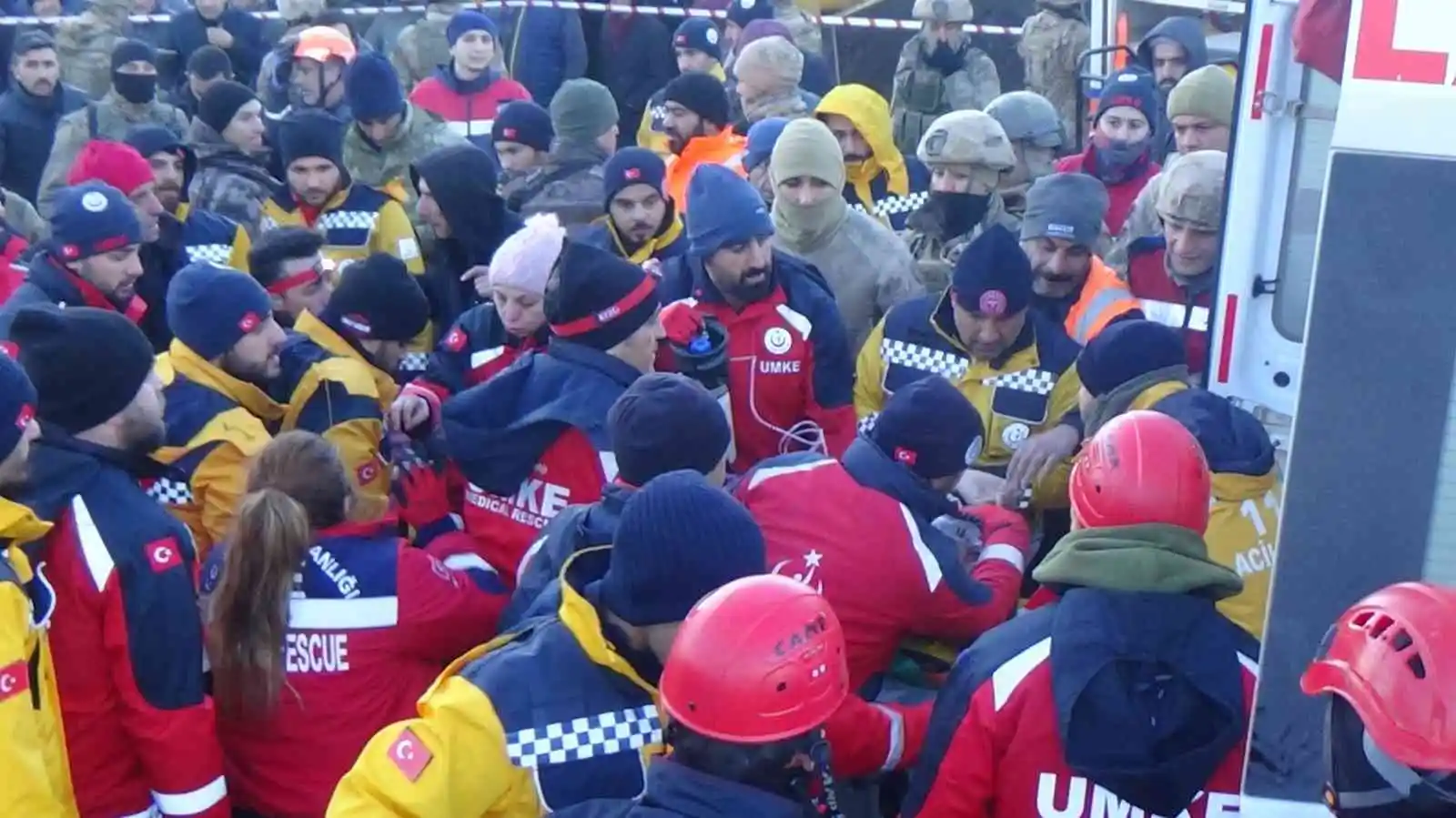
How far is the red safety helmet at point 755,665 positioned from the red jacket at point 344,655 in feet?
4.56

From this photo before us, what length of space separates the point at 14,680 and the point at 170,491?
4.66ft

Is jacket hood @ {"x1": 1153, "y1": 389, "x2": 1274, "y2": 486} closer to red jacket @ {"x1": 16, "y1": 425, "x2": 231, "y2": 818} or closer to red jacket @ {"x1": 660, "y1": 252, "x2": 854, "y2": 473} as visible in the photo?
red jacket @ {"x1": 660, "y1": 252, "x2": 854, "y2": 473}

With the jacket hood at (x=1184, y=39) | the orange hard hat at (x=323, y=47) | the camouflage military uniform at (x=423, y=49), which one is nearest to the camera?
the jacket hood at (x=1184, y=39)

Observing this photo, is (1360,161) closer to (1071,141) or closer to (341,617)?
(341,617)

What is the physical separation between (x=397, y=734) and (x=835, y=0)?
1234 cm

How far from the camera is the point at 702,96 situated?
796 centimetres

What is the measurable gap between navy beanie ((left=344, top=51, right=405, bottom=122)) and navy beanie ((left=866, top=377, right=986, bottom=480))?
435 cm

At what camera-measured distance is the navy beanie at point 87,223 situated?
5.70 metres

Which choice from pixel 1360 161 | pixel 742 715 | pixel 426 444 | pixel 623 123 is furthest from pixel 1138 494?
pixel 623 123

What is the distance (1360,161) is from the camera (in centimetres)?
295

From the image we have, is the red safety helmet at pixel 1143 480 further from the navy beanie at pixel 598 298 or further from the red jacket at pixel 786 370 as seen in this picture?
the red jacket at pixel 786 370

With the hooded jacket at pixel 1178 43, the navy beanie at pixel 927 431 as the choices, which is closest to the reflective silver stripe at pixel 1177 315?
the navy beanie at pixel 927 431

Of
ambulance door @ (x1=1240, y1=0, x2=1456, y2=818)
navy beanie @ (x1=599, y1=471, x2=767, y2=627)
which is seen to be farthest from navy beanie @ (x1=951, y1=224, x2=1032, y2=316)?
navy beanie @ (x1=599, y1=471, x2=767, y2=627)

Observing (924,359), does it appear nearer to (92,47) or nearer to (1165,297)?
(1165,297)
